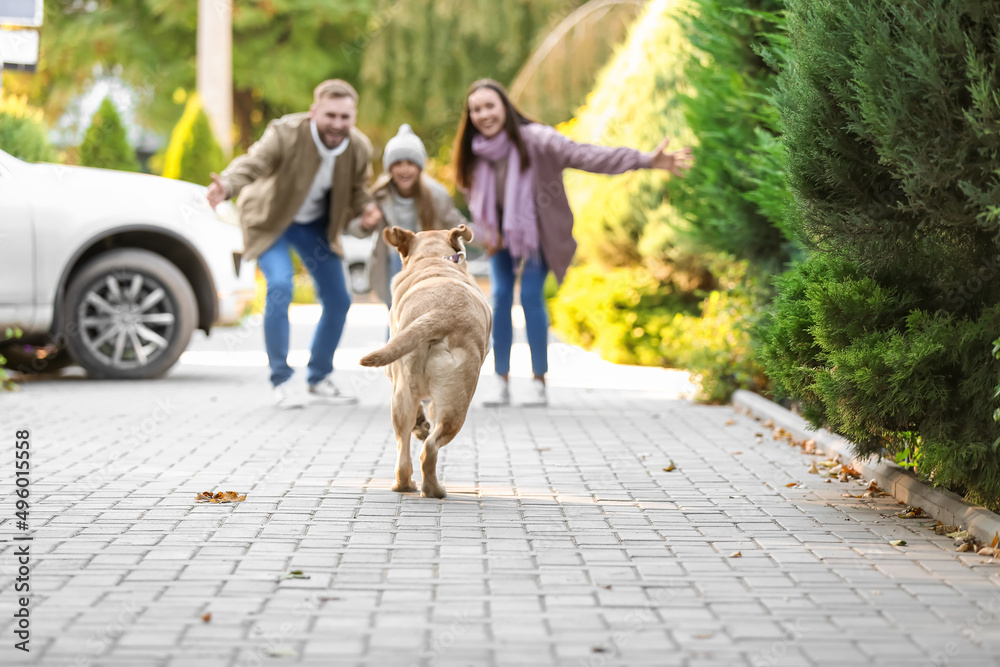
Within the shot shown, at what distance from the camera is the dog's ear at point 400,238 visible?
624 cm

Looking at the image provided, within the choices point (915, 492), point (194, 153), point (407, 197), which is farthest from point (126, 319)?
point (194, 153)

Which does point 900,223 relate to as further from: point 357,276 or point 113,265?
point 357,276

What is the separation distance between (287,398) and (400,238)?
314cm

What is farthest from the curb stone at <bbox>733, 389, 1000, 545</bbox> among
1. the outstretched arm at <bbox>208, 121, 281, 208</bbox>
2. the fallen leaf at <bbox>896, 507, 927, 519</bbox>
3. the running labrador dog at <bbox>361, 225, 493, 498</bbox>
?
the outstretched arm at <bbox>208, 121, 281, 208</bbox>

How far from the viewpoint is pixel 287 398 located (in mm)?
9055

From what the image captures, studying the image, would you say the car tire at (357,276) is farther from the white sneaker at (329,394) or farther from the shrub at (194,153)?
the white sneaker at (329,394)

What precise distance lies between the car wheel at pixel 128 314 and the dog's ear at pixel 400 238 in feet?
15.1

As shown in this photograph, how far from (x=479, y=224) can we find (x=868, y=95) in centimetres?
475

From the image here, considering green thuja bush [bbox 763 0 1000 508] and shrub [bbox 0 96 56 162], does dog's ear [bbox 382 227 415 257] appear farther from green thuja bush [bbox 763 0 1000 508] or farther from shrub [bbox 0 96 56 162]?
shrub [bbox 0 96 56 162]

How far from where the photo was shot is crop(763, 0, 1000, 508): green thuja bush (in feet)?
14.3

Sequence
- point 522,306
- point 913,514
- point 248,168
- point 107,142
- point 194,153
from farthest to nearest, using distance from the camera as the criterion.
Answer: point 194,153 < point 107,142 < point 522,306 < point 248,168 < point 913,514

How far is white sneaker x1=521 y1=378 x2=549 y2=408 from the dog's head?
309 cm

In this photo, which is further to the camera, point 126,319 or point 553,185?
point 126,319

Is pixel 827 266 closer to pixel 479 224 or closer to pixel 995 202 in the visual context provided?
pixel 995 202
